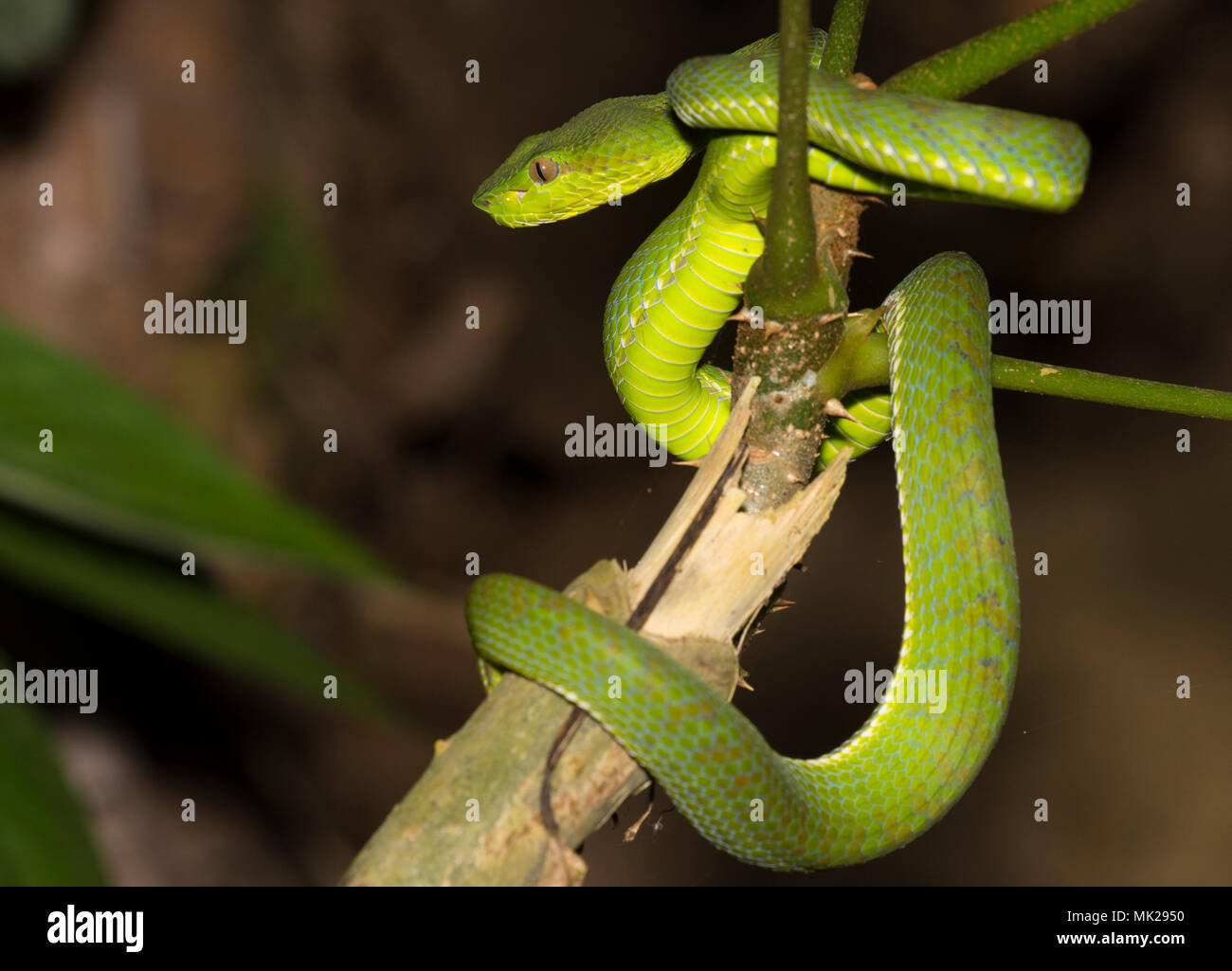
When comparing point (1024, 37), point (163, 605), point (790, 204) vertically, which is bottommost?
point (163, 605)

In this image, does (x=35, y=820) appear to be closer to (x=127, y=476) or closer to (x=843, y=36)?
(x=127, y=476)

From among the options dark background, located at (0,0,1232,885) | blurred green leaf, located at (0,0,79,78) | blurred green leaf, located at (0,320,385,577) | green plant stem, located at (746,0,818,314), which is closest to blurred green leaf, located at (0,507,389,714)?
blurred green leaf, located at (0,320,385,577)

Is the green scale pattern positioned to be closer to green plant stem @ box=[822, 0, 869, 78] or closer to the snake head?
green plant stem @ box=[822, 0, 869, 78]

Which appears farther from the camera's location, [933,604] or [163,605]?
[933,604]

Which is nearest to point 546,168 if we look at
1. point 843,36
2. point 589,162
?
point 589,162

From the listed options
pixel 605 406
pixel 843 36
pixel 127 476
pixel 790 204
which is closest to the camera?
pixel 127 476

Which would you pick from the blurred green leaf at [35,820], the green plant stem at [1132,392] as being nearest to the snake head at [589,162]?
the green plant stem at [1132,392]

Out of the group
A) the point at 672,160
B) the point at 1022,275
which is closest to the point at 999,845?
the point at 1022,275
